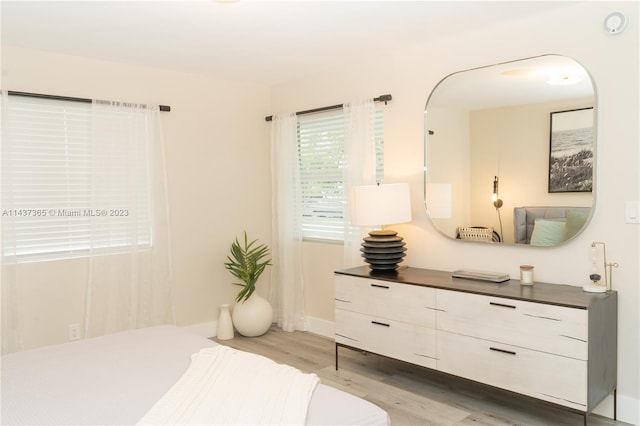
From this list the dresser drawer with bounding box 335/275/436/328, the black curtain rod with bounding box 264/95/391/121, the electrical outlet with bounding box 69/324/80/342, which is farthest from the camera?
the black curtain rod with bounding box 264/95/391/121

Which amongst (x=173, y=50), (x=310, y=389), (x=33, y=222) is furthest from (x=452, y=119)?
(x=33, y=222)

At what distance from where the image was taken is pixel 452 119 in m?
3.69

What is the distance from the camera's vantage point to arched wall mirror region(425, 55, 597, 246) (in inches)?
120

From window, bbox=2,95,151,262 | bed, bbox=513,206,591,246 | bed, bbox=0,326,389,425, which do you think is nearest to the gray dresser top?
bed, bbox=513,206,591,246

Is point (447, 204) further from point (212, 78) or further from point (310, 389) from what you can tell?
point (212, 78)

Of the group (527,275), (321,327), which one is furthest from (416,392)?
(321,327)

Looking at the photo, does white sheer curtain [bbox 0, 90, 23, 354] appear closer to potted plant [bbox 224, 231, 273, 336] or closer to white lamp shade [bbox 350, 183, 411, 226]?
potted plant [bbox 224, 231, 273, 336]

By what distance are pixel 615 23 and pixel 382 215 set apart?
179 centimetres

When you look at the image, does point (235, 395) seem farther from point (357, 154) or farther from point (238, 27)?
point (357, 154)

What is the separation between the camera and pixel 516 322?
283 centimetres

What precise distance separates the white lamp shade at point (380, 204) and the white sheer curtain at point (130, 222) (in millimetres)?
1768

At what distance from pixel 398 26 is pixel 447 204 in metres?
1.29

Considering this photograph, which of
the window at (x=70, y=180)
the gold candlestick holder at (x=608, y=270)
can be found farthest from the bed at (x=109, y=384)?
the gold candlestick holder at (x=608, y=270)

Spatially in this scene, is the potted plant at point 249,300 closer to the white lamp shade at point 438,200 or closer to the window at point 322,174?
the window at point 322,174
